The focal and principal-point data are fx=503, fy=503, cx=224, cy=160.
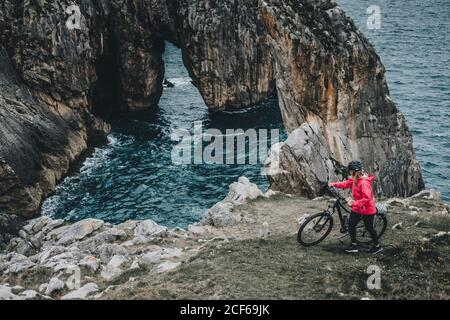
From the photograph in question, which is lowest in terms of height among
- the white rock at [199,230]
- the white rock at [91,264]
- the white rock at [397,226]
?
the white rock at [199,230]

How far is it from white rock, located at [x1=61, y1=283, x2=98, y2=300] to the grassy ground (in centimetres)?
116

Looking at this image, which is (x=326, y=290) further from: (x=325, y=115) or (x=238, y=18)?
(x=238, y=18)

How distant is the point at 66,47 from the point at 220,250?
3767 centimetres

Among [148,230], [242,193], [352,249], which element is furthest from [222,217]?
[352,249]

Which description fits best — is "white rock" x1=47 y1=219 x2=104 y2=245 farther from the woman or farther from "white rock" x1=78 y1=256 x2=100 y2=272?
the woman

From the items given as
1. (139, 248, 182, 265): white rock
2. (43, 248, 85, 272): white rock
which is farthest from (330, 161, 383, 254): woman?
(43, 248, 85, 272): white rock

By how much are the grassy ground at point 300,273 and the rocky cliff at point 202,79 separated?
46.8ft

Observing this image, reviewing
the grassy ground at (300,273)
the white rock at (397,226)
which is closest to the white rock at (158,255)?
the grassy ground at (300,273)

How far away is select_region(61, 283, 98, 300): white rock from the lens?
18.0m

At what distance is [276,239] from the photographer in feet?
68.2

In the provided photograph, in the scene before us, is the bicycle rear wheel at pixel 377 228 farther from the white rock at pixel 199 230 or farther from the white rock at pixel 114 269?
the white rock at pixel 114 269

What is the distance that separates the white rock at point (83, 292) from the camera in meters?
18.0
